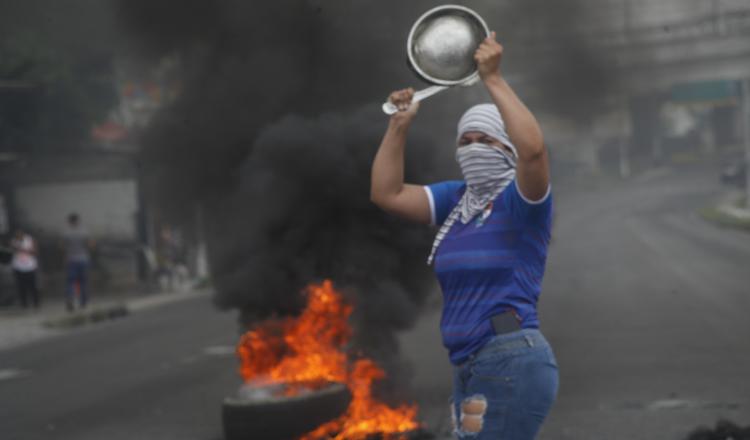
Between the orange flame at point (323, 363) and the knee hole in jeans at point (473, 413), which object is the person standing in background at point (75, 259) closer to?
the orange flame at point (323, 363)

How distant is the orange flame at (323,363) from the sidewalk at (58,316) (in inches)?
275

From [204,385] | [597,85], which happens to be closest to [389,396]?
[204,385]

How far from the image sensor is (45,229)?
2111 cm

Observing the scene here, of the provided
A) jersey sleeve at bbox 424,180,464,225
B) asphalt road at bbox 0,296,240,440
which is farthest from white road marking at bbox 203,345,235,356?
jersey sleeve at bbox 424,180,464,225

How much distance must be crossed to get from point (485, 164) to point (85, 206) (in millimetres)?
19101

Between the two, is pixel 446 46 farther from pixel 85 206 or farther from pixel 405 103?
pixel 85 206

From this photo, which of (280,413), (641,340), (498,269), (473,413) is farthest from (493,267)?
(641,340)

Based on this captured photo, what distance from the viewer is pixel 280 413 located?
582 cm

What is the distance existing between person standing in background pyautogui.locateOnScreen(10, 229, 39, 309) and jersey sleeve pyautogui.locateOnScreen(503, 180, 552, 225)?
14021 mm

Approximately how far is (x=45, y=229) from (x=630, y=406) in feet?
53.4

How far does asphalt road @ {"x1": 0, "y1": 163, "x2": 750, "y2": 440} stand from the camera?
22.5 ft

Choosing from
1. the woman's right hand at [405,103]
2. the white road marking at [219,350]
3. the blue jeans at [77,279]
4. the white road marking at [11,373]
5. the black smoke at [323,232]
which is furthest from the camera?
the blue jeans at [77,279]

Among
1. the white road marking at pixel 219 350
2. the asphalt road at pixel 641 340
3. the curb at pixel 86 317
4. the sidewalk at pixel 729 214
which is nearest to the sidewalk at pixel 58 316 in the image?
the curb at pixel 86 317

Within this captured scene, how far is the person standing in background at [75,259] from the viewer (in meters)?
16.4
